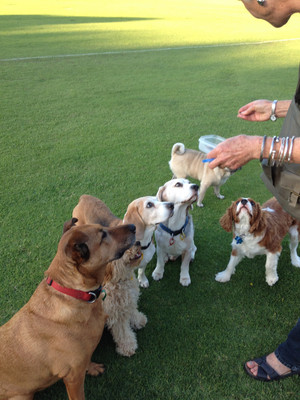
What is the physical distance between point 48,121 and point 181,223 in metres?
4.45

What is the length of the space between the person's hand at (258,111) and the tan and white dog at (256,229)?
79 cm

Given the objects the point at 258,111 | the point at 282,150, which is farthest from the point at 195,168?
the point at 282,150

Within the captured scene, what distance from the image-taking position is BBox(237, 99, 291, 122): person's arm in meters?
2.11

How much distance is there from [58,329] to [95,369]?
704 millimetres

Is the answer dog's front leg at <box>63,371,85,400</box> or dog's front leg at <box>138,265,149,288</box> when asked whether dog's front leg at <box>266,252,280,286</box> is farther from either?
dog's front leg at <box>63,371,85,400</box>

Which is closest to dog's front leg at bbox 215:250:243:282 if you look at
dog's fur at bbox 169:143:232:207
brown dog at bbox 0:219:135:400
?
dog's fur at bbox 169:143:232:207

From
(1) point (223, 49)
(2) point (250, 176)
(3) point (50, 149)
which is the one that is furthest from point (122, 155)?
(1) point (223, 49)

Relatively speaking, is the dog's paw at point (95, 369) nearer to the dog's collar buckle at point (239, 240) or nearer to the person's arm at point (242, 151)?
the dog's collar buckle at point (239, 240)

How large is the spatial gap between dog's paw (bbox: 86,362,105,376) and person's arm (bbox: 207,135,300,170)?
1750 mm

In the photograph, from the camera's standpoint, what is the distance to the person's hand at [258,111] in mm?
2158

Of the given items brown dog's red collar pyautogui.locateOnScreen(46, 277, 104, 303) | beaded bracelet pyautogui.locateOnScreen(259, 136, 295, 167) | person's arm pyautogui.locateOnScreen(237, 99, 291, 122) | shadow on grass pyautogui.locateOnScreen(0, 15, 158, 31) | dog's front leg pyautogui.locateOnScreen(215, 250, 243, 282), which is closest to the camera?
beaded bracelet pyautogui.locateOnScreen(259, 136, 295, 167)

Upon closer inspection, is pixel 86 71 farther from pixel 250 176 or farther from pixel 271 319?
pixel 271 319

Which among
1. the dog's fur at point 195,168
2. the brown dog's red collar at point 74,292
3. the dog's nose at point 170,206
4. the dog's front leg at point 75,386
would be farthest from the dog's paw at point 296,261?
the dog's front leg at point 75,386

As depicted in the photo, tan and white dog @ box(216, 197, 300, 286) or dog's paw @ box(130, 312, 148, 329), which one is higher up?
tan and white dog @ box(216, 197, 300, 286)
